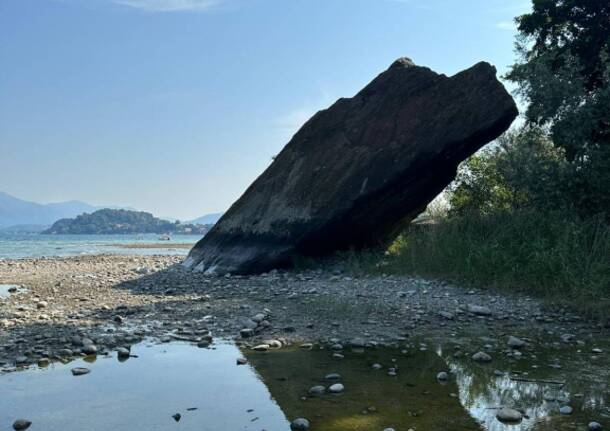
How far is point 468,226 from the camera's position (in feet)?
43.7

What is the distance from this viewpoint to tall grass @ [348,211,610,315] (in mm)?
9523

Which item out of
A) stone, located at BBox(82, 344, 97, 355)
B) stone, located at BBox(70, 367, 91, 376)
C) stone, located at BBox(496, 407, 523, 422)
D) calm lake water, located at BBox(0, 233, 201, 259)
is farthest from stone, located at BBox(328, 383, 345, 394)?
calm lake water, located at BBox(0, 233, 201, 259)

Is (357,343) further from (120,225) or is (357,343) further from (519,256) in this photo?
(120,225)

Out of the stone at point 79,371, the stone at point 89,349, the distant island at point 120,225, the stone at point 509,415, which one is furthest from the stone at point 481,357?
the distant island at point 120,225

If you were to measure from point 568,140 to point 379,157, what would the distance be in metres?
4.77

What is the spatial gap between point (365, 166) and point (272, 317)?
6.02 m

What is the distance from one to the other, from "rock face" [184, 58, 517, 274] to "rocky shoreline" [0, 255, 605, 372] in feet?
6.61

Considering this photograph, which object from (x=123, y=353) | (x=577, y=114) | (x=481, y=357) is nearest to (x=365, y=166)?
(x=577, y=114)

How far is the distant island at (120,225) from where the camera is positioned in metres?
136

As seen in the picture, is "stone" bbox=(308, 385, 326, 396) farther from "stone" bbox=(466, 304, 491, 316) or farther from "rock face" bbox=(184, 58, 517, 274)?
"rock face" bbox=(184, 58, 517, 274)

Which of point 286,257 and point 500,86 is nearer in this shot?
point 500,86

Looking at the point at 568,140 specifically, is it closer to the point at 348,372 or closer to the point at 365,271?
the point at 365,271

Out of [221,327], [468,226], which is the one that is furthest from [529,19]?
[221,327]

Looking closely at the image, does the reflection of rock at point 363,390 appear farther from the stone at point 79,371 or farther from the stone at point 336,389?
the stone at point 79,371
